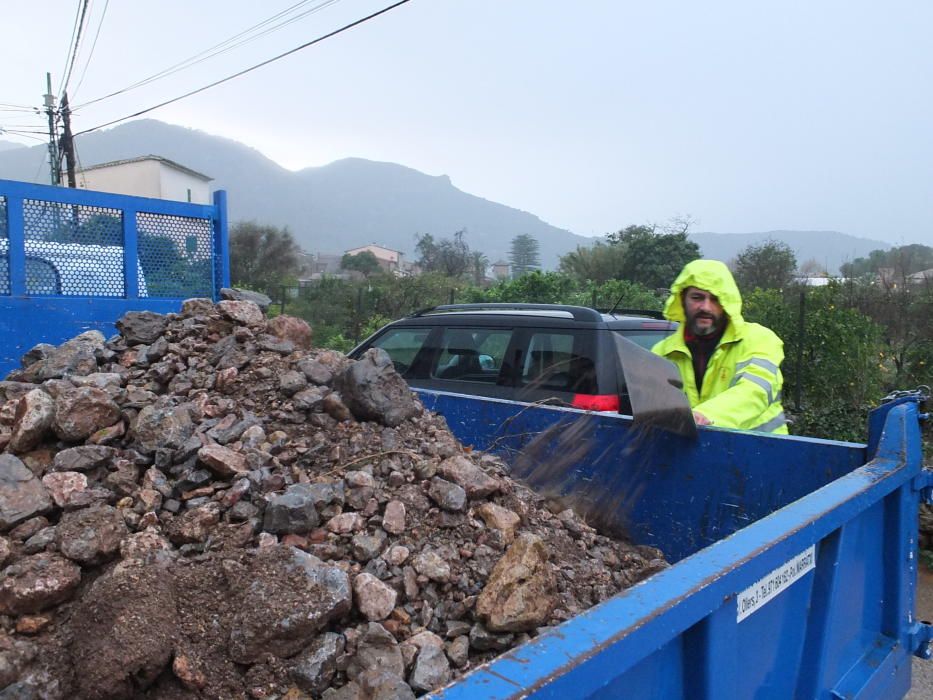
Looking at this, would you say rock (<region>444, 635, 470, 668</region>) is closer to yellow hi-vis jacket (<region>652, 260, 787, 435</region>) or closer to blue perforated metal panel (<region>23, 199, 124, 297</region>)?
yellow hi-vis jacket (<region>652, 260, 787, 435</region>)

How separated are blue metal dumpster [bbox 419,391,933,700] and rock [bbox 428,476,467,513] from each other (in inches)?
32.6

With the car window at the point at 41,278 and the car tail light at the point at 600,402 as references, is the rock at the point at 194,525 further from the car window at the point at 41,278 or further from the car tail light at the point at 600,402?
the car window at the point at 41,278

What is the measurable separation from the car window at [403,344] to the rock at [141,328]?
1688mm

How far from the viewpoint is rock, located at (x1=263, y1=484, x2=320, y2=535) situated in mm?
2162

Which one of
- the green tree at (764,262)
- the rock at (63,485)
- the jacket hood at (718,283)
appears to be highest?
the green tree at (764,262)

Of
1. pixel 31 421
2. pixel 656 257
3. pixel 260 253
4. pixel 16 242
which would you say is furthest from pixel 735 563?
pixel 260 253

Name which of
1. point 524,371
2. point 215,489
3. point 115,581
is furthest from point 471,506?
point 524,371

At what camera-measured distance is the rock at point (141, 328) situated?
366cm

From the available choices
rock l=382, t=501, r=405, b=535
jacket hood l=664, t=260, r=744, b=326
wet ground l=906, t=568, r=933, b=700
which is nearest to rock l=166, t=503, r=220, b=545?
rock l=382, t=501, r=405, b=535

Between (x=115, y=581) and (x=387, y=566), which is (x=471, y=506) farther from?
(x=115, y=581)

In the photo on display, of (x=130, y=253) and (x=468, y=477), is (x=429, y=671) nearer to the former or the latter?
(x=468, y=477)

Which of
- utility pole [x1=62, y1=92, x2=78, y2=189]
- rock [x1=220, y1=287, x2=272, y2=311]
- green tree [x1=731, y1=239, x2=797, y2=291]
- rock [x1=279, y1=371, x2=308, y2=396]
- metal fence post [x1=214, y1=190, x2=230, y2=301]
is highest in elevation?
utility pole [x1=62, y1=92, x2=78, y2=189]

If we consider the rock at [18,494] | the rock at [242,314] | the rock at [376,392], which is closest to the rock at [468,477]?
the rock at [376,392]

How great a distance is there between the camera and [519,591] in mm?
1968
